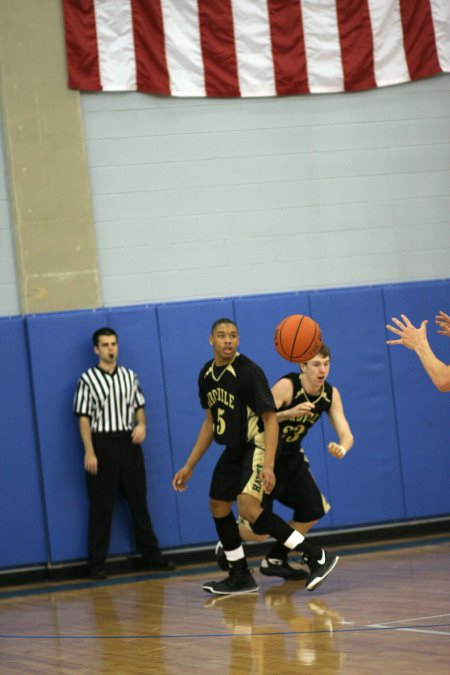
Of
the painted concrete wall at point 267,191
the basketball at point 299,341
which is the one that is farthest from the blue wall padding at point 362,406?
the basketball at point 299,341

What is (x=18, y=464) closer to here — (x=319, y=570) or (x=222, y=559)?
(x=222, y=559)

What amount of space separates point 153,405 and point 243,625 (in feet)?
12.7

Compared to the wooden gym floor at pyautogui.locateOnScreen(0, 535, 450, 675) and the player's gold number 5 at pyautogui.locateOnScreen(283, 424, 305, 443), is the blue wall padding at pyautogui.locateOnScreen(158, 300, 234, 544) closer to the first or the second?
the wooden gym floor at pyautogui.locateOnScreen(0, 535, 450, 675)

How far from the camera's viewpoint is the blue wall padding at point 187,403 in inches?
390

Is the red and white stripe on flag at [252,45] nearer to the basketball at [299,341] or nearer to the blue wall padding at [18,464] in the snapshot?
the blue wall padding at [18,464]

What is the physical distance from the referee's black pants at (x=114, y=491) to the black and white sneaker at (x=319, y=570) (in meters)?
2.69

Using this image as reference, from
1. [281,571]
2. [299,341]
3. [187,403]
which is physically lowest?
[281,571]

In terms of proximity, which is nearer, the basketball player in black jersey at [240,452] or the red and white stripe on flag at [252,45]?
the basketball player in black jersey at [240,452]

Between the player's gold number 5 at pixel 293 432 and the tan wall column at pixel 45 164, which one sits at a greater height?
the tan wall column at pixel 45 164

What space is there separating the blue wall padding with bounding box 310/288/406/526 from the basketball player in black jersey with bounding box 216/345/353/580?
7.61ft

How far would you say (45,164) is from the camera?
9.81m

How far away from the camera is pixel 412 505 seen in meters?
10.5

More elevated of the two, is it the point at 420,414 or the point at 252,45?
the point at 252,45

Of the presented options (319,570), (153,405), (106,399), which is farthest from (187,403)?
(319,570)
